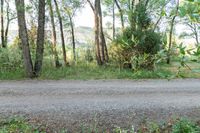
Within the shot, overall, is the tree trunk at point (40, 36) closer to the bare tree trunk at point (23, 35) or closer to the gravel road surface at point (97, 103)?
the bare tree trunk at point (23, 35)

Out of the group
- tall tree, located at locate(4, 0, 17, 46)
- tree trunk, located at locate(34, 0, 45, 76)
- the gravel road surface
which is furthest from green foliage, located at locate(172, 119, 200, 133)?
tall tree, located at locate(4, 0, 17, 46)

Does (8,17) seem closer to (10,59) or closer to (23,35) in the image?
(10,59)

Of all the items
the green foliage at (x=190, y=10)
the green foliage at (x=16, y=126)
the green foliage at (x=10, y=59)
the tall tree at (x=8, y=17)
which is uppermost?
the tall tree at (x=8, y=17)

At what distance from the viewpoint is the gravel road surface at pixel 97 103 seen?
7.02 meters

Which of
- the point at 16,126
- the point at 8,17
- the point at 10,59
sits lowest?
the point at 16,126

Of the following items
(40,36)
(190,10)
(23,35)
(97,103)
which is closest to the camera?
(190,10)

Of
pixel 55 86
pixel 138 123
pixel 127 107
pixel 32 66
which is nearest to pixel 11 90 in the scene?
pixel 55 86

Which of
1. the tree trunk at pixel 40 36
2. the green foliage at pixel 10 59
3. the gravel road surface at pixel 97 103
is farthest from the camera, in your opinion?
the green foliage at pixel 10 59

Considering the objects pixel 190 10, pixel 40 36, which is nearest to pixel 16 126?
pixel 190 10

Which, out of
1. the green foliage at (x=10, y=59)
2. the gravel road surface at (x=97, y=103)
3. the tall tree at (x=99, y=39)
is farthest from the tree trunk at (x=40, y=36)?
the tall tree at (x=99, y=39)

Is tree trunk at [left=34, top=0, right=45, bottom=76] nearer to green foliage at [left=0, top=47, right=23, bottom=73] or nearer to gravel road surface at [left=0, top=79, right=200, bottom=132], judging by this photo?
green foliage at [left=0, top=47, right=23, bottom=73]

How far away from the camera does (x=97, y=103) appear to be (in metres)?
8.59

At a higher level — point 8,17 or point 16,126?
point 8,17

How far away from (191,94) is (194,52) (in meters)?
9.04
